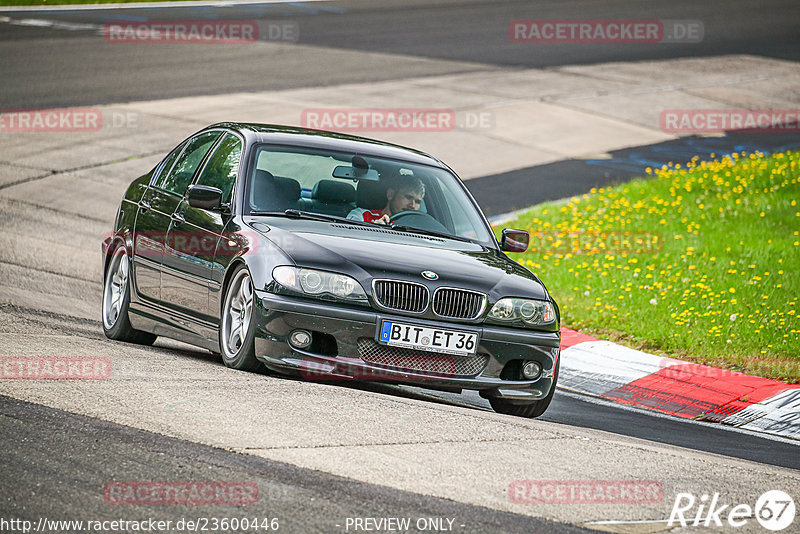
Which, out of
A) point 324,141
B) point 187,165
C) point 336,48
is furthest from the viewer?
point 336,48

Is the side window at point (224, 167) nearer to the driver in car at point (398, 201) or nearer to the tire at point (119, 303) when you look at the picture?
the driver in car at point (398, 201)

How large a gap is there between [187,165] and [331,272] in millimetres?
2354

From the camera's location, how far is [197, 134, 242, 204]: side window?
26.5ft

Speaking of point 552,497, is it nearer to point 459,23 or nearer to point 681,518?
point 681,518

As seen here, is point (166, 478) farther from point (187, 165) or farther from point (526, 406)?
point (187, 165)

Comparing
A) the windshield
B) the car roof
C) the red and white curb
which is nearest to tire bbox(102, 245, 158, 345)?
the car roof

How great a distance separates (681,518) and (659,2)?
35240mm

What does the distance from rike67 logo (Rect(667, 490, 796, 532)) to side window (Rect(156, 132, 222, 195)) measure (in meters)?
4.53

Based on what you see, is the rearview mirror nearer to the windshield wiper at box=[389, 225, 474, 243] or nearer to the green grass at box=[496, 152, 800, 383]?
the windshield wiper at box=[389, 225, 474, 243]

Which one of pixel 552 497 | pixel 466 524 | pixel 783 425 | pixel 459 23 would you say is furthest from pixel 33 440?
pixel 459 23

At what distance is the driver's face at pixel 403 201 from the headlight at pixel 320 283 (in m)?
1.29

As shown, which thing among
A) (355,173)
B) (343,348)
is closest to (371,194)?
(355,173)

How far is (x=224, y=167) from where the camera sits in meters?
8.27

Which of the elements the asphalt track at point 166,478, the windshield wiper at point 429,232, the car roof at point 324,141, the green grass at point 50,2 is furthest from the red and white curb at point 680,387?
the green grass at point 50,2
